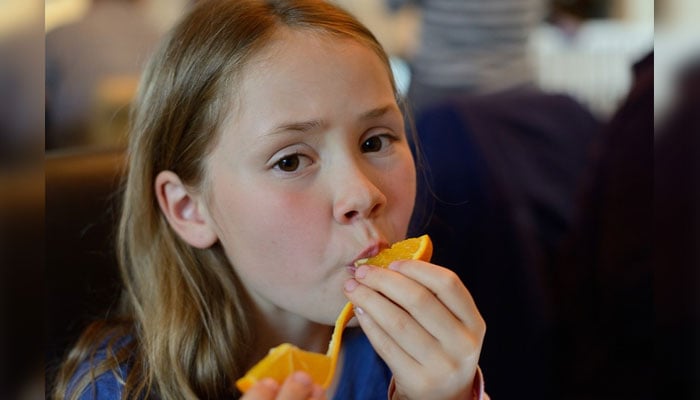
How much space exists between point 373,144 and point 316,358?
0.52 ft

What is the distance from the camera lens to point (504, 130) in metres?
1.07

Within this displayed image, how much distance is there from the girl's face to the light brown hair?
0.02 meters

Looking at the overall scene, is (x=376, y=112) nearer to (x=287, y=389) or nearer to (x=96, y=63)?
(x=287, y=389)

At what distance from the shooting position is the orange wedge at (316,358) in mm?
480

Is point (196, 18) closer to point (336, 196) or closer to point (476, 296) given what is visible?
point (336, 196)

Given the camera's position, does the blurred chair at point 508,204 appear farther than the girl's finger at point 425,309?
Yes

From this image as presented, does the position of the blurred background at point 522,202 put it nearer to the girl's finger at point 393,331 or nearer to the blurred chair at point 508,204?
the blurred chair at point 508,204

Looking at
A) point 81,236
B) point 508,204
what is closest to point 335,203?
point 81,236

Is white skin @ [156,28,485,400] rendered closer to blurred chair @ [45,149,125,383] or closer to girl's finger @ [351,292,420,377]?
girl's finger @ [351,292,420,377]

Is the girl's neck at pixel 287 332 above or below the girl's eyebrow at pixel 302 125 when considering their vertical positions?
below

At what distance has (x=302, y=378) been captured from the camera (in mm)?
472

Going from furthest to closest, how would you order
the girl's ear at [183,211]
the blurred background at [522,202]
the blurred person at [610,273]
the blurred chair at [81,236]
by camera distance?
the blurred person at [610,273], the blurred chair at [81,236], the girl's ear at [183,211], the blurred background at [522,202]

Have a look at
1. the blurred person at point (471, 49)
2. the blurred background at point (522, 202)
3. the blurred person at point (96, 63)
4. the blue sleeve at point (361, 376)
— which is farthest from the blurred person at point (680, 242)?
the blurred person at point (96, 63)

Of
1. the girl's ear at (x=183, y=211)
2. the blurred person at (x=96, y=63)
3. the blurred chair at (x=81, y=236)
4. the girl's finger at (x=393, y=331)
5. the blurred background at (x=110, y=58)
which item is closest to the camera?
the girl's finger at (x=393, y=331)
